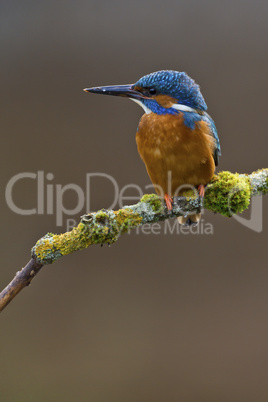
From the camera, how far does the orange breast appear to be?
4.42ft

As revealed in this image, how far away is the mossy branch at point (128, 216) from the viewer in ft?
3.17

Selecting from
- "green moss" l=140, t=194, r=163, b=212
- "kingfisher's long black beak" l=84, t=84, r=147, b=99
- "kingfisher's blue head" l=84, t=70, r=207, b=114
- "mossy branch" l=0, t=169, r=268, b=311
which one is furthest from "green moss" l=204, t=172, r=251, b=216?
"kingfisher's long black beak" l=84, t=84, r=147, b=99

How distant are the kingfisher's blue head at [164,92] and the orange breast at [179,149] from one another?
31 mm

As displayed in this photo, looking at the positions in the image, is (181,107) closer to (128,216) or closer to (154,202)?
(154,202)

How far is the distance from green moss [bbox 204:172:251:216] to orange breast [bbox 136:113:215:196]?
0.07 m

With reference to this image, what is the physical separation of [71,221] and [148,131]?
0.87 meters

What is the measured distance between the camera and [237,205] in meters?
1.24

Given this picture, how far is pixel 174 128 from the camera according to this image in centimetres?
135

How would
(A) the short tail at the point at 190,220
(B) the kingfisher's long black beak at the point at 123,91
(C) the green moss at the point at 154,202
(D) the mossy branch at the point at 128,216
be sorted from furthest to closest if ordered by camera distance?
(A) the short tail at the point at 190,220 → (B) the kingfisher's long black beak at the point at 123,91 → (C) the green moss at the point at 154,202 → (D) the mossy branch at the point at 128,216

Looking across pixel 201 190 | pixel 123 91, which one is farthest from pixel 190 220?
pixel 123 91

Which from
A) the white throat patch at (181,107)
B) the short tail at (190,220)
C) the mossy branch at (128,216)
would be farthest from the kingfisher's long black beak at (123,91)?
the short tail at (190,220)

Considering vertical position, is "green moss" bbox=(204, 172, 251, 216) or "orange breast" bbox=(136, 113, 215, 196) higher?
"orange breast" bbox=(136, 113, 215, 196)

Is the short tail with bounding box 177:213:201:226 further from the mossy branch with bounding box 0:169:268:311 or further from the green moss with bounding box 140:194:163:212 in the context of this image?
the green moss with bounding box 140:194:163:212

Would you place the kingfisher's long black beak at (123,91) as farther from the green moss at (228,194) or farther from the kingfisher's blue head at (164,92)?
the green moss at (228,194)
